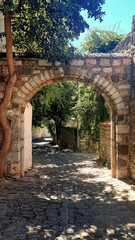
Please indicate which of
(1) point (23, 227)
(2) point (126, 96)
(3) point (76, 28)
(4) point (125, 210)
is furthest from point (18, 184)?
(3) point (76, 28)

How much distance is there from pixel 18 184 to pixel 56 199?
1.25 metres

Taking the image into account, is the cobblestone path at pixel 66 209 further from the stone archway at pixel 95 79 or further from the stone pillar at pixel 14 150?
the stone archway at pixel 95 79

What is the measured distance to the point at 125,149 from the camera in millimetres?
5320

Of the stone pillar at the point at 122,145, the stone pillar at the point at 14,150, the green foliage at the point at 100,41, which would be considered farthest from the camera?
the green foliage at the point at 100,41

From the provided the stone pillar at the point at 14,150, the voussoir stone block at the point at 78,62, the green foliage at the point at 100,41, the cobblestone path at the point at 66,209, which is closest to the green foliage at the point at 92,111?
the green foliage at the point at 100,41

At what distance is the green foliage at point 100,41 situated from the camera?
10539mm

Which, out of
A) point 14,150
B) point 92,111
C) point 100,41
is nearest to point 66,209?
point 14,150

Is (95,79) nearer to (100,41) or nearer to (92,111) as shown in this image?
(92,111)

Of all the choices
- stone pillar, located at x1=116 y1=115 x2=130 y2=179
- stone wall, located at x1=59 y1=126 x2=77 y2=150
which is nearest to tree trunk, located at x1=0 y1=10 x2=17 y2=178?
stone pillar, located at x1=116 y1=115 x2=130 y2=179

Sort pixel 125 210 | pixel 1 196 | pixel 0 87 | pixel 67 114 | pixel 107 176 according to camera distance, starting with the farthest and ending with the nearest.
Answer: pixel 67 114, pixel 107 176, pixel 0 87, pixel 1 196, pixel 125 210

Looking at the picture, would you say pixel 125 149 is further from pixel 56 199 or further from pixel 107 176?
pixel 56 199

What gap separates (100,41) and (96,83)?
246 inches

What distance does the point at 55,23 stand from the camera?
15.3 ft

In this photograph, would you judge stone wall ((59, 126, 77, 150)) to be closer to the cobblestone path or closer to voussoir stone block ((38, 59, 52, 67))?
the cobblestone path
